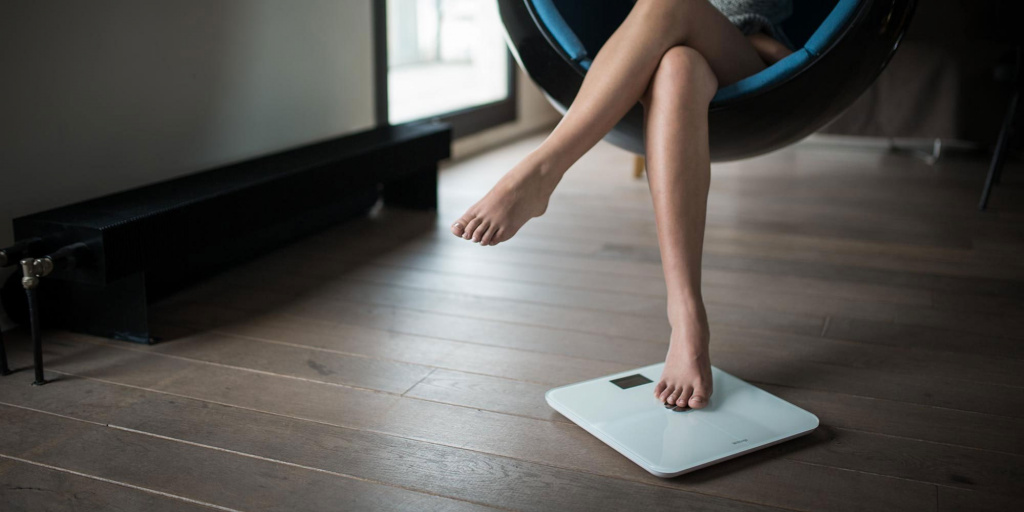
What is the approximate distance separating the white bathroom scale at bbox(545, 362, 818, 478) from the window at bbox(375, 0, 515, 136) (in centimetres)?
162

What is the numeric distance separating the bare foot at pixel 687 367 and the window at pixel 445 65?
161 cm

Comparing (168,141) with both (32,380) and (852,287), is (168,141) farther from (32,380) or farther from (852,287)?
(852,287)

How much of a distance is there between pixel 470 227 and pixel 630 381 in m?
0.36

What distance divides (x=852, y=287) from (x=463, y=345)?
918 mm

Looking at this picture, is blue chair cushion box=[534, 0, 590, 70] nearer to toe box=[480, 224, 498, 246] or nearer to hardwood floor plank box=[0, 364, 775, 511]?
toe box=[480, 224, 498, 246]

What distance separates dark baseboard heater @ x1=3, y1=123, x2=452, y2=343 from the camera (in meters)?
1.46

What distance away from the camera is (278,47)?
2281 millimetres

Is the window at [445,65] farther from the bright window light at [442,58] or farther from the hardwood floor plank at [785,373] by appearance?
the hardwood floor plank at [785,373]

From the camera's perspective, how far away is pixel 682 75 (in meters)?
1.28

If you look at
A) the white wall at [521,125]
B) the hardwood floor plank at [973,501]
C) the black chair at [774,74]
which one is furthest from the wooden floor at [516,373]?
the white wall at [521,125]

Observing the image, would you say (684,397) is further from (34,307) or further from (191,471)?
(34,307)

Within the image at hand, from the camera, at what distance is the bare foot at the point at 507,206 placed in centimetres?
125

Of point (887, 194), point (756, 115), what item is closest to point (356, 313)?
point (756, 115)

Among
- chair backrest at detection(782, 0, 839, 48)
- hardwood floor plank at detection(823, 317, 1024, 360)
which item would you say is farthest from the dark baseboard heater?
hardwood floor plank at detection(823, 317, 1024, 360)
